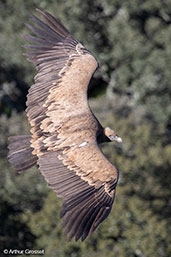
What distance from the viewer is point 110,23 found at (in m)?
32.9

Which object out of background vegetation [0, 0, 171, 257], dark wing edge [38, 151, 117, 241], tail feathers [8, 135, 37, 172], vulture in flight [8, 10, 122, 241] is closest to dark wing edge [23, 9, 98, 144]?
vulture in flight [8, 10, 122, 241]

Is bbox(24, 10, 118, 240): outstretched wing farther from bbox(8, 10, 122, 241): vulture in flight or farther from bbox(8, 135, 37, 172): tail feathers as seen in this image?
bbox(8, 135, 37, 172): tail feathers

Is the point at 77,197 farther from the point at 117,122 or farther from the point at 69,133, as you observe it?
the point at 117,122

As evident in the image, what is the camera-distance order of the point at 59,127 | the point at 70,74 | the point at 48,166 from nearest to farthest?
the point at 48,166 < the point at 59,127 < the point at 70,74

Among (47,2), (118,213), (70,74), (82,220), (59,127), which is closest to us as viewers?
(82,220)

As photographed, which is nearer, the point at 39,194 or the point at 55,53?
the point at 55,53

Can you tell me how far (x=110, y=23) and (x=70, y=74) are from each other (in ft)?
74.9

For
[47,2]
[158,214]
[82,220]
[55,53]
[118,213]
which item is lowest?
[158,214]

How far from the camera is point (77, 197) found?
871cm

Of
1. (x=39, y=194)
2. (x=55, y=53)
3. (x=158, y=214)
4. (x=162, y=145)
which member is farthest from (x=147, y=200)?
(x=55, y=53)

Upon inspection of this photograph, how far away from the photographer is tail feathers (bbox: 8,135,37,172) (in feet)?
32.0

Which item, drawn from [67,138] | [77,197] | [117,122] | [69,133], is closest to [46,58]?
[69,133]

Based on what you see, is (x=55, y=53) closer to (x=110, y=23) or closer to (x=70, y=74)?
(x=70, y=74)

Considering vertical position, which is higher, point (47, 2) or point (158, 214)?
point (47, 2)
